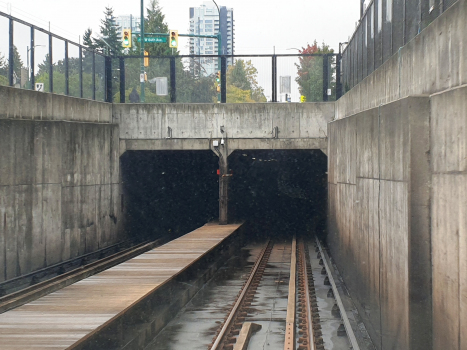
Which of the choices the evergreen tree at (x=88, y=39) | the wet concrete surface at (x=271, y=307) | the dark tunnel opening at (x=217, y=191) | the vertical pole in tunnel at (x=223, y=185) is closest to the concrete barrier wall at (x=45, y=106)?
the dark tunnel opening at (x=217, y=191)

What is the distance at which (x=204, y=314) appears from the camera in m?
13.8

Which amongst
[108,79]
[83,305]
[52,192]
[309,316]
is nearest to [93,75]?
[108,79]

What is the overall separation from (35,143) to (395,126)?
33.8 ft

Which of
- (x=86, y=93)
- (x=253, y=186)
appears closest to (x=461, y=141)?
(x=86, y=93)

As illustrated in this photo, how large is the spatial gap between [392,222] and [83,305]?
5.06 metres

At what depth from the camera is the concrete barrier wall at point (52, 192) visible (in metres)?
15.0

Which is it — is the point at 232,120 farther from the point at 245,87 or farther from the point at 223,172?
the point at 223,172

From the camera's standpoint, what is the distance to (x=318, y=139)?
23938 millimetres

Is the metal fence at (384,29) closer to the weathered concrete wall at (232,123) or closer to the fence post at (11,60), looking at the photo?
the weathered concrete wall at (232,123)

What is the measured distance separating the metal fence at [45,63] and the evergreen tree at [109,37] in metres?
44.7

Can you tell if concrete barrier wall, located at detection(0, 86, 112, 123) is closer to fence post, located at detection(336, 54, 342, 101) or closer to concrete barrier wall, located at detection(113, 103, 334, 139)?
concrete barrier wall, located at detection(113, 103, 334, 139)

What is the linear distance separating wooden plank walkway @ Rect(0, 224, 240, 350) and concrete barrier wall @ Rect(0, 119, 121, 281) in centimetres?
274

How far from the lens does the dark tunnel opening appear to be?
88.2 feet

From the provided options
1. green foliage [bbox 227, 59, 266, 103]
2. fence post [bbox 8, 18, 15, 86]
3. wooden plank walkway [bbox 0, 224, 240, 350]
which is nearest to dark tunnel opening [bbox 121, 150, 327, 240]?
green foliage [bbox 227, 59, 266, 103]
